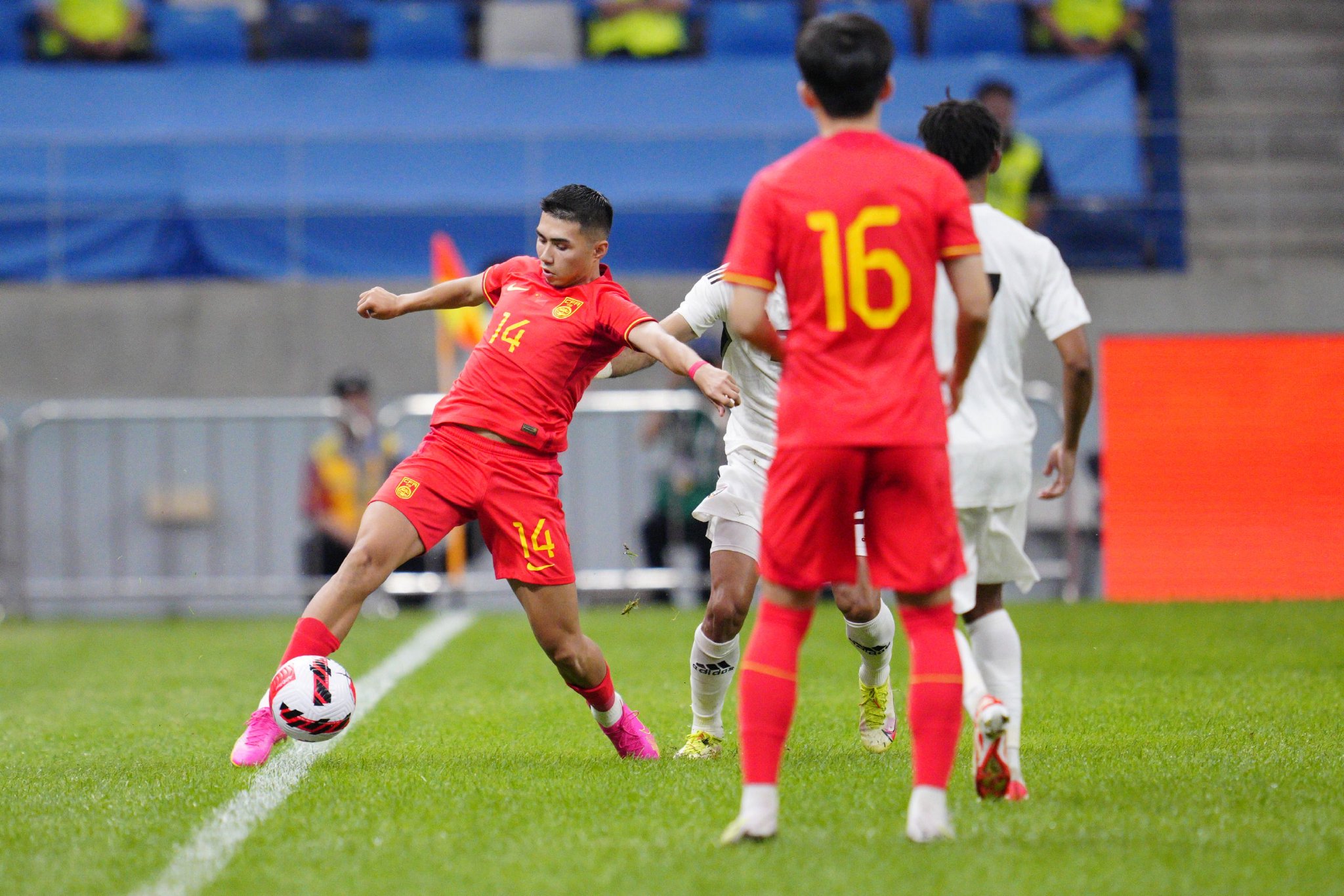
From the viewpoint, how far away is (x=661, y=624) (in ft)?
39.3

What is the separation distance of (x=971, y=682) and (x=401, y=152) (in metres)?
13.1

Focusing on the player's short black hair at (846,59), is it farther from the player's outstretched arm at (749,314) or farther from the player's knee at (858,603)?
the player's knee at (858,603)

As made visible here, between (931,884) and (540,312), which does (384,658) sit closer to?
(540,312)

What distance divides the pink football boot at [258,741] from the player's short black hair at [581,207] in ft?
6.86

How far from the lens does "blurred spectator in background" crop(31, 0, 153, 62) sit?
746 inches

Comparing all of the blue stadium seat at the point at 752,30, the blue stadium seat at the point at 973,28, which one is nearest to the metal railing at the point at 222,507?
the blue stadium seat at the point at 752,30

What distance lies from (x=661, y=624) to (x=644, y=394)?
281 cm

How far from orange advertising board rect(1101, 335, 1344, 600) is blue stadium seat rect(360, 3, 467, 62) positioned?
30.5 feet

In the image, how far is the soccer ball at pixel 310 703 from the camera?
555cm

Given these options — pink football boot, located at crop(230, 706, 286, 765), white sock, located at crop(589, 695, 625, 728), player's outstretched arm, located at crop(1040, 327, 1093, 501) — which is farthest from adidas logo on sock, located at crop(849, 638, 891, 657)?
pink football boot, located at crop(230, 706, 286, 765)

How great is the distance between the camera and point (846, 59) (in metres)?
4.10

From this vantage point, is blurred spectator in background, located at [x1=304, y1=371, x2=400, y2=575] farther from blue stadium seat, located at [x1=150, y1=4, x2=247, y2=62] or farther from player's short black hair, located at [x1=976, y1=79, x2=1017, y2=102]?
blue stadium seat, located at [x1=150, y1=4, x2=247, y2=62]

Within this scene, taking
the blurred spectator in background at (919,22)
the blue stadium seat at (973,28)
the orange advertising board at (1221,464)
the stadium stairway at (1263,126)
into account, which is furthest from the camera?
the blurred spectator in background at (919,22)

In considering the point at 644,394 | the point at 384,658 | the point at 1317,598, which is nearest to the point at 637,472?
the point at 644,394
